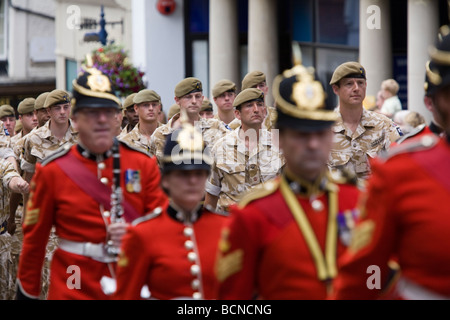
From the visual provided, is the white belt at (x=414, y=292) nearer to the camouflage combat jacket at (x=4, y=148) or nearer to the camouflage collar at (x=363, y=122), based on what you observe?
the camouflage collar at (x=363, y=122)

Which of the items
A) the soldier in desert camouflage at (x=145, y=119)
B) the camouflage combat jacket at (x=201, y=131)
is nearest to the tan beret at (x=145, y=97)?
the soldier in desert camouflage at (x=145, y=119)

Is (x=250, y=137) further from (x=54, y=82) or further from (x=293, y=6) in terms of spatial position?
(x=54, y=82)

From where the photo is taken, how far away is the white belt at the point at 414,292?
3920 mm

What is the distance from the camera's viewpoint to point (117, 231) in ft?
20.2

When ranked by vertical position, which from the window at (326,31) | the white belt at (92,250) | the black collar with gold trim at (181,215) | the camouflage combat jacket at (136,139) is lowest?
the white belt at (92,250)

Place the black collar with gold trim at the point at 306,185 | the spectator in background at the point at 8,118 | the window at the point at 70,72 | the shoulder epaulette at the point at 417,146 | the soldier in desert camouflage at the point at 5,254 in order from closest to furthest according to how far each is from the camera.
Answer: the shoulder epaulette at the point at 417,146 → the black collar with gold trim at the point at 306,185 → the soldier in desert camouflage at the point at 5,254 → the spectator in background at the point at 8,118 → the window at the point at 70,72

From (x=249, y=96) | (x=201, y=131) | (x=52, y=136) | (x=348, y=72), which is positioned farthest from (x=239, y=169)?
(x=52, y=136)

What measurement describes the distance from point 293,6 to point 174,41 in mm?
3783

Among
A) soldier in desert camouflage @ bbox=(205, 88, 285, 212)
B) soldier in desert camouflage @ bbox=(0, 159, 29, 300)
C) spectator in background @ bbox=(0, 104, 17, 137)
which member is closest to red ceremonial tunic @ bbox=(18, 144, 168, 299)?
soldier in desert camouflage @ bbox=(205, 88, 285, 212)

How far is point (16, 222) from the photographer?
40.0ft

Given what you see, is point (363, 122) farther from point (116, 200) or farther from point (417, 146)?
point (417, 146)

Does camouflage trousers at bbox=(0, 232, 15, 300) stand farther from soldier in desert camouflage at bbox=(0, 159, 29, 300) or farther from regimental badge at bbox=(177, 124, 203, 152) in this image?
regimental badge at bbox=(177, 124, 203, 152)

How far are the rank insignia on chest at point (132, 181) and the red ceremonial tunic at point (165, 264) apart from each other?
40.8 inches

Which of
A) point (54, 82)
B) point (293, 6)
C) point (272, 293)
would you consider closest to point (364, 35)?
point (293, 6)
